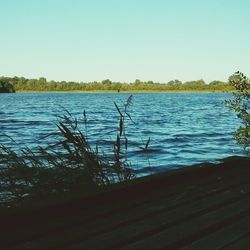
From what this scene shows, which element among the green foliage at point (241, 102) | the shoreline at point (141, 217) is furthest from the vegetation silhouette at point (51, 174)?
the green foliage at point (241, 102)

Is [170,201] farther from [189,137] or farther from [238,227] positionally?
[189,137]

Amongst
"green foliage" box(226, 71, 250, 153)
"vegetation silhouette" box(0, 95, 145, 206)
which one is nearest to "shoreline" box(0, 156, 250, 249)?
"vegetation silhouette" box(0, 95, 145, 206)

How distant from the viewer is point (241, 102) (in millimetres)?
9023

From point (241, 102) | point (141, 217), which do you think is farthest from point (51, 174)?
point (241, 102)

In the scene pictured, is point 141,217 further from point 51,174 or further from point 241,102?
point 241,102

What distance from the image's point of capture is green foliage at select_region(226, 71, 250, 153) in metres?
8.66

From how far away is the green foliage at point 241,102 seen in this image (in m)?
8.66

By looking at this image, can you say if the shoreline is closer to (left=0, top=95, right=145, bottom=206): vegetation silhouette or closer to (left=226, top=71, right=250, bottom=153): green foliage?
(left=0, top=95, right=145, bottom=206): vegetation silhouette

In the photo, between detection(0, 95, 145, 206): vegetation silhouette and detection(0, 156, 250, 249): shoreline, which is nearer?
detection(0, 156, 250, 249): shoreline

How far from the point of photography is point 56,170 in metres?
5.05

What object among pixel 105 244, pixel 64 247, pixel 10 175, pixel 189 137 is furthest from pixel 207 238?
pixel 189 137

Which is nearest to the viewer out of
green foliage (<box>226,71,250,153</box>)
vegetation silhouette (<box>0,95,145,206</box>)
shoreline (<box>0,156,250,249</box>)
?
shoreline (<box>0,156,250,249</box>)

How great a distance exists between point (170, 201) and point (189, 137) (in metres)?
20.1

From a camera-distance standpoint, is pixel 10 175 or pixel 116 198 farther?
pixel 10 175
